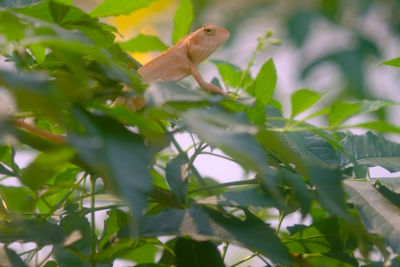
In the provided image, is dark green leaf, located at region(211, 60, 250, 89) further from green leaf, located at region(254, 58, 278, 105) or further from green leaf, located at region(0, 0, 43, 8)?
green leaf, located at region(0, 0, 43, 8)

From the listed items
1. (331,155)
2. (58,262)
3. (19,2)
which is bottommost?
(58,262)

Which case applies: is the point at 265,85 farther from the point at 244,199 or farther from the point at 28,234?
the point at 28,234

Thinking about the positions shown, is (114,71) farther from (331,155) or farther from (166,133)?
(331,155)

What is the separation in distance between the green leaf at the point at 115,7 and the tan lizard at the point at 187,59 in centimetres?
13

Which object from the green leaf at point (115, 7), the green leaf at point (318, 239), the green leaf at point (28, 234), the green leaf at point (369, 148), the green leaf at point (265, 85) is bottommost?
the green leaf at point (318, 239)

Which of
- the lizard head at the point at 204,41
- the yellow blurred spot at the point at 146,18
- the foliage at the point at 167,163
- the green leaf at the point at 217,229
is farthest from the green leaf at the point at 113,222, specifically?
the yellow blurred spot at the point at 146,18

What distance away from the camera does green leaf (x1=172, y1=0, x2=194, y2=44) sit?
0.64 metres

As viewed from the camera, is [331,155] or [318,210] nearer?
[331,155]

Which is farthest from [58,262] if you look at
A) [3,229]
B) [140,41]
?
[140,41]

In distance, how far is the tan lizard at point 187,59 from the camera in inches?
30.4

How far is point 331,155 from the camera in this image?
51cm

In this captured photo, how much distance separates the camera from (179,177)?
430 millimetres

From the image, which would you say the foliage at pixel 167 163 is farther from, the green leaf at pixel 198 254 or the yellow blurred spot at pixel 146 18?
the yellow blurred spot at pixel 146 18

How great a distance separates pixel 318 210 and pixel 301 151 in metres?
0.21
